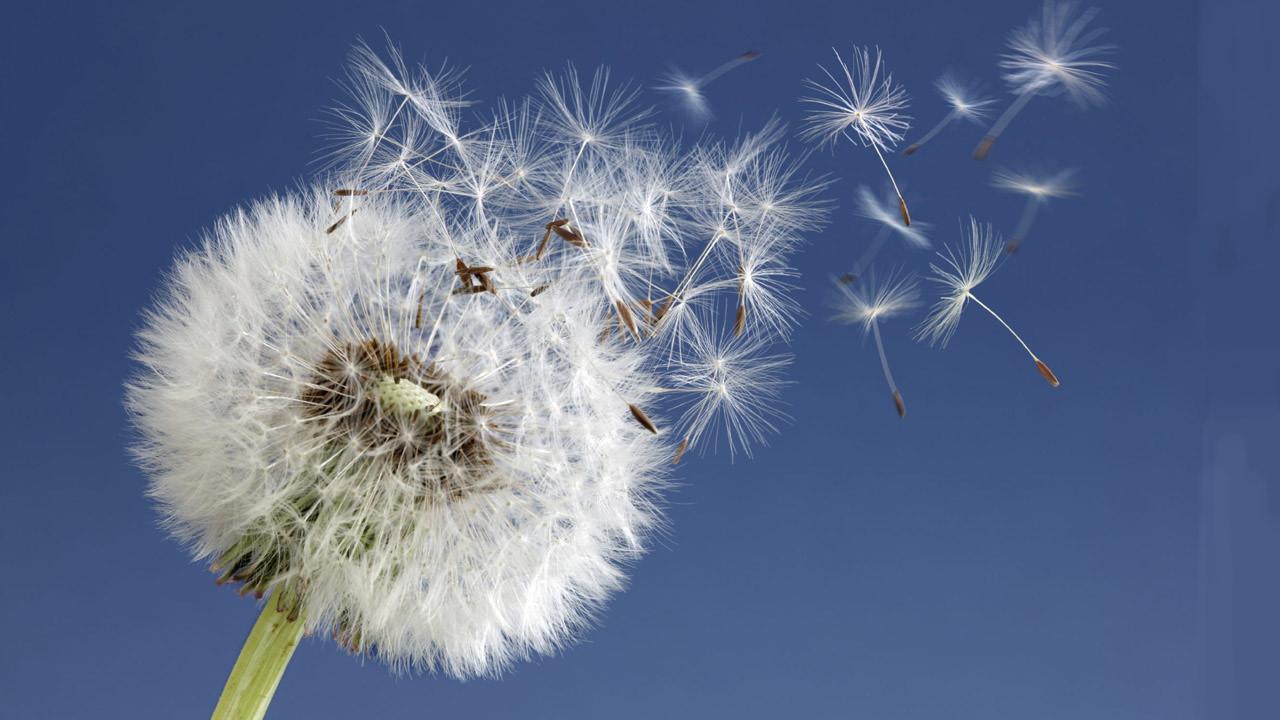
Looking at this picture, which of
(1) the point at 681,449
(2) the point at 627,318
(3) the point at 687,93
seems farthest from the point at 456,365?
(3) the point at 687,93

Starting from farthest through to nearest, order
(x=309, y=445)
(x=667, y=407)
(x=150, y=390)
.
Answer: (x=667, y=407), (x=150, y=390), (x=309, y=445)

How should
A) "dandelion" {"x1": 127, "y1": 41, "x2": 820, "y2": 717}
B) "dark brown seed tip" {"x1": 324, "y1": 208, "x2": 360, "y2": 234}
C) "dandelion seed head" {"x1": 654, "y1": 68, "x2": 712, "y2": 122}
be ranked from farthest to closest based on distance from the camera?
"dandelion seed head" {"x1": 654, "y1": 68, "x2": 712, "y2": 122}
"dark brown seed tip" {"x1": 324, "y1": 208, "x2": 360, "y2": 234}
"dandelion" {"x1": 127, "y1": 41, "x2": 820, "y2": 717}

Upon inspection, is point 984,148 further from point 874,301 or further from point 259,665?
point 259,665

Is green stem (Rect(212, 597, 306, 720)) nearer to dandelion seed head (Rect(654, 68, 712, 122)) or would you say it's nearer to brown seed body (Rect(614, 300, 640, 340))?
brown seed body (Rect(614, 300, 640, 340))

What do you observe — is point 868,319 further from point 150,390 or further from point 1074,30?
point 150,390

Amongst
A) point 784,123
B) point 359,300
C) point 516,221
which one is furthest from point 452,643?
point 784,123

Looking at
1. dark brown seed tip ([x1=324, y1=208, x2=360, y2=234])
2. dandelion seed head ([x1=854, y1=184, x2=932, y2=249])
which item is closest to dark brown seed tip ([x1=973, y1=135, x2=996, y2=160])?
dandelion seed head ([x1=854, y1=184, x2=932, y2=249])

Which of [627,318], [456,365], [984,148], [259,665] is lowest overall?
[259,665]

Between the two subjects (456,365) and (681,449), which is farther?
(681,449)
